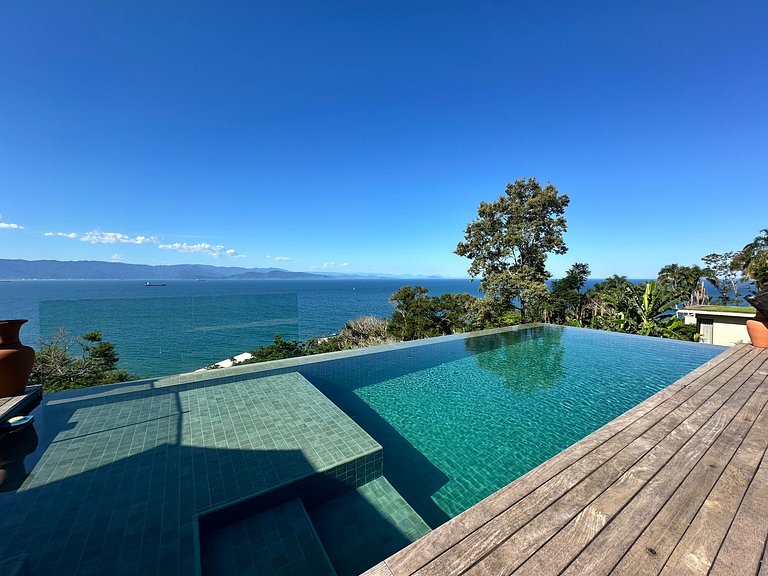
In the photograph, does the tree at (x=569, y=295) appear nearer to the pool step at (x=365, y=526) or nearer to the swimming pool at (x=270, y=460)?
the swimming pool at (x=270, y=460)

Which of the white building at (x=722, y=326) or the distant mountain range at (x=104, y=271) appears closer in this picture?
the white building at (x=722, y=326)

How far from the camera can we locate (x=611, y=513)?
1344mm

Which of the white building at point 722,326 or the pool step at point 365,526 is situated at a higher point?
the white building at point 722,326

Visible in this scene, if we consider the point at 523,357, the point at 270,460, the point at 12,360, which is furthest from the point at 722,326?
the point at 12,360

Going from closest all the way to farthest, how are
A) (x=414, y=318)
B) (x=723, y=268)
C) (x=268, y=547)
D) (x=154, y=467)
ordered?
1. (x=268, y=547)
2. (x=154, y=467)
3. (x=414, y=318)
4. (x=723, y=268)

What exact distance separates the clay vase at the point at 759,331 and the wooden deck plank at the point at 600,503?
3562 millimetres

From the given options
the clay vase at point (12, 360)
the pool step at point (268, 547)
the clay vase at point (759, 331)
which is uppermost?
the clay vase at point (759, 331)

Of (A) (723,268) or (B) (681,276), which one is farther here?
(A) (723,268)

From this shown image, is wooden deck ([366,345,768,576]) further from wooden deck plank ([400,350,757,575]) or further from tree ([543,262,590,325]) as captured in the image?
tree ([543,262,590,325])

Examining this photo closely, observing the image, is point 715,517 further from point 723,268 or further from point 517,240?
point 723,268

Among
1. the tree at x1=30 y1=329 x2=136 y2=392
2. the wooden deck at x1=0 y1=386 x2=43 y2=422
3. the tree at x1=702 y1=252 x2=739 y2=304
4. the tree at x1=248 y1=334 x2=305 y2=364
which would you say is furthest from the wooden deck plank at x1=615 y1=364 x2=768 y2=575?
the tree at x1=702 y1=252 x2=739 y2=304

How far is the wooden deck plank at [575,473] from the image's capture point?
110cm

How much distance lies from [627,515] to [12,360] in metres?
5.76

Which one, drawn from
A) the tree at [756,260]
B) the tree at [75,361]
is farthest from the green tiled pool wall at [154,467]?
the tree at [756,260]
